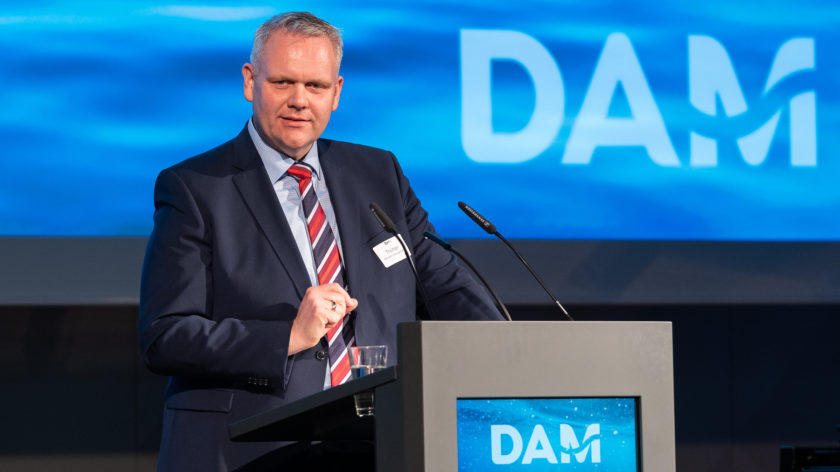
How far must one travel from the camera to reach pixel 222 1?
10.5ft

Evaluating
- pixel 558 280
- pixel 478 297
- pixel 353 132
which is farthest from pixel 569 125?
pixel 478 297

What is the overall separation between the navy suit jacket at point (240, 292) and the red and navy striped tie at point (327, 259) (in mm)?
26

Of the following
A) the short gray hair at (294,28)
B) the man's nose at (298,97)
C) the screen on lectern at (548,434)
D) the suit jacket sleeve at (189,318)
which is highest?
the short gray hair at (294,28)

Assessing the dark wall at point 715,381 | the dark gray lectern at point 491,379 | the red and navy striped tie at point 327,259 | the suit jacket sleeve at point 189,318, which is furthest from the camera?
the dark wall at point 715,381

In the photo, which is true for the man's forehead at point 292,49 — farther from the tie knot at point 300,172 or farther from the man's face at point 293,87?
the tie knot at point 300,172

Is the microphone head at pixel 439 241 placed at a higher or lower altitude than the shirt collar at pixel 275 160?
lower

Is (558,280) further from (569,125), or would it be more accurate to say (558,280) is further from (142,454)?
(142,454)

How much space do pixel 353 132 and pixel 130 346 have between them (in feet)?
4.06

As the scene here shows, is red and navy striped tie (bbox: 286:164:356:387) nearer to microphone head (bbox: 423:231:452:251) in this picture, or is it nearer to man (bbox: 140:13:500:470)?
man (bbox: 140:13:500:470)

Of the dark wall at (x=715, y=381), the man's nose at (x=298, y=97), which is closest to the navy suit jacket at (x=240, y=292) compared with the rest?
the man's nose at (x=298, y=97)

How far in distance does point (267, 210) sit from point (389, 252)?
0.26 m

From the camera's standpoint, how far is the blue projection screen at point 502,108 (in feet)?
10.2

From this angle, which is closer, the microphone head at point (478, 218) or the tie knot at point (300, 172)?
the microphone head at point (478, 218)

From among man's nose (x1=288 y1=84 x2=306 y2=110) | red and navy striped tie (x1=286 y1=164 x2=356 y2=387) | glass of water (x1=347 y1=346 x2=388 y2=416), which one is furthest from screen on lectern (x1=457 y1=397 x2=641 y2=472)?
man's nose (x1=288 y1=84 x2=306 y2=110)
